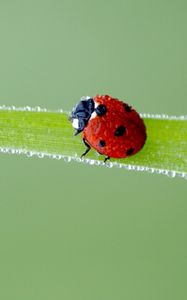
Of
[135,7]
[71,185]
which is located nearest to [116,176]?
[71,185]

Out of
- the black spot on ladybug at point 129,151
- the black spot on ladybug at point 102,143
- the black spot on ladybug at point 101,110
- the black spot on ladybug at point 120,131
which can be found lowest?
the black spot on ladybug at point 129,151

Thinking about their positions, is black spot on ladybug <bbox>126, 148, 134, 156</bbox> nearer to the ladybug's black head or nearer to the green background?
the ladybug's black head

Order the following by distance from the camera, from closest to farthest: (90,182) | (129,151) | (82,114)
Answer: (129,151) < (82,114) < (90,182)

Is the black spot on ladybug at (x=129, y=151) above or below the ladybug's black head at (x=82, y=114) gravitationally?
below

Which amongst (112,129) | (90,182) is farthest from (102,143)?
(90,182)

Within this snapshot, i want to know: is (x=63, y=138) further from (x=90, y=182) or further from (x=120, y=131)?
(x=90, y=182)

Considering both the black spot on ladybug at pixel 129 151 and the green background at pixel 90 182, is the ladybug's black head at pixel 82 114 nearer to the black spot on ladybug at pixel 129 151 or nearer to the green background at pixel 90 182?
the black spot on ladybug at pixel 129 151

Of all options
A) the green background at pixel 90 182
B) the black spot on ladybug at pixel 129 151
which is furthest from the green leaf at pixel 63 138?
the green background at pixel 90 182
